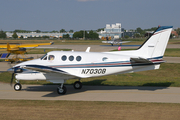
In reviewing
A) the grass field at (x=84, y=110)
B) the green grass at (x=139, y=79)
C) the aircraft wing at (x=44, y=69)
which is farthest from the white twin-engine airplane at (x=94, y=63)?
the green grass at (x=139, y=79)

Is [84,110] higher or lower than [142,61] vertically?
lower

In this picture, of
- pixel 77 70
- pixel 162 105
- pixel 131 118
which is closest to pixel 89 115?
pixel 131 118

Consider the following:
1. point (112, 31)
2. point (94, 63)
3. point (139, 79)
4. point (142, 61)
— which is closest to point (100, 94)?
point (94, 63)

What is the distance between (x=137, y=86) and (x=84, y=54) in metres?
4.96

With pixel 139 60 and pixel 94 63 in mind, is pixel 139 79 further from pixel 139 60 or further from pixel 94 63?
pixel 94 63

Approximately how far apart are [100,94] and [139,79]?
6.74 m

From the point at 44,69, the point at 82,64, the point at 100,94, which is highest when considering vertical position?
the point at 82,64

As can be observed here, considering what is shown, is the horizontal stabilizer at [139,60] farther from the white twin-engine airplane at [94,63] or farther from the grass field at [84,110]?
the grass field at [84,110]

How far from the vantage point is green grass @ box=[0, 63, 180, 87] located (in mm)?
17234

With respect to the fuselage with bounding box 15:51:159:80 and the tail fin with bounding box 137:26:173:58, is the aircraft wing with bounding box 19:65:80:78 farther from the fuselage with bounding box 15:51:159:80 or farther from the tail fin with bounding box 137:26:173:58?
the tail fin with bounding box 137:26:173:58

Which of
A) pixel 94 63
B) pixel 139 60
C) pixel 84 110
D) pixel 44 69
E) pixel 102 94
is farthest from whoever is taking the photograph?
pixel 94 63

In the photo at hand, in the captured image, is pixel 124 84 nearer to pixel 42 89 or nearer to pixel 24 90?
pixel 42 89

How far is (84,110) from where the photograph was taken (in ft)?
34.5

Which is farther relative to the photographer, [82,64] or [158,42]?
[82,64]
